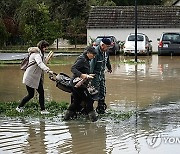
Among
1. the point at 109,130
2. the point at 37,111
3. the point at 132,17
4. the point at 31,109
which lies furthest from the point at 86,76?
the point at 132,17

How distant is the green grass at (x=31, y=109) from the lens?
1145 centimetres

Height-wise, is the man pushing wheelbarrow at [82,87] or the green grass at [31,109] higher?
the man pushing wheelbarrow at [82,87]

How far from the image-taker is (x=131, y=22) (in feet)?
143

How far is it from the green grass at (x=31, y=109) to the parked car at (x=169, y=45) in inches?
893

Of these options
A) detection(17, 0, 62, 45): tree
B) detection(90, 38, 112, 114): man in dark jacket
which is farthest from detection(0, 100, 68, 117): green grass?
detection(17, 0, 62, 45): tree

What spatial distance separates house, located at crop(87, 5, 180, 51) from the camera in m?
43.4

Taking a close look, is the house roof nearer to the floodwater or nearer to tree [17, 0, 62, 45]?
tree [17, 0, 62, 45]

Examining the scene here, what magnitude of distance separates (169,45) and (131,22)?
9447mm

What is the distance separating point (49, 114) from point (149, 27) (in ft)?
108

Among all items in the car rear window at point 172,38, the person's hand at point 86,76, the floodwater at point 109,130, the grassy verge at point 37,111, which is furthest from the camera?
the car rear window at point 172,38

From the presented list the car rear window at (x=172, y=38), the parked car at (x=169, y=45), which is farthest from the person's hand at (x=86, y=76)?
the car rear window at (x=172, y=38)

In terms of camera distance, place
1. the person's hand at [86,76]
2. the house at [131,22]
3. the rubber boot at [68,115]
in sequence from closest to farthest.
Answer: the person's hand at [86,76] → the rubber boot at [68,115] → the house at [131,22]

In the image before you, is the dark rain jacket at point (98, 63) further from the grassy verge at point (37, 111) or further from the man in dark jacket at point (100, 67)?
the grassy verge at point (37, 111)

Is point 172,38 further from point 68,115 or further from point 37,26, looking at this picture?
point 68,115
